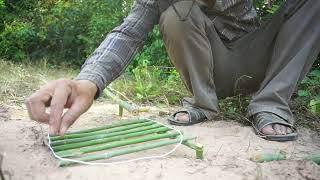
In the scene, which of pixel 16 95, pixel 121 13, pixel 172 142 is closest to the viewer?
pixel 172 142

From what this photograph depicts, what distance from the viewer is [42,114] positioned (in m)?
1.52

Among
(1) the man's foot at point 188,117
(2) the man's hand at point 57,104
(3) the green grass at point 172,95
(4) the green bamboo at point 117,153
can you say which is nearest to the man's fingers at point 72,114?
(2) the man's hand at point 57,104

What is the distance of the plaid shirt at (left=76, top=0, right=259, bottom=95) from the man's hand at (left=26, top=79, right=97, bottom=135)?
191mm

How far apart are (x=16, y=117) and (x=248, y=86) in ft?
4.46

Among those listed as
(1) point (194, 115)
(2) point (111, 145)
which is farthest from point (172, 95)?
(2) point (111, 145)

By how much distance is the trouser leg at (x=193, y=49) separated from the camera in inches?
88.0

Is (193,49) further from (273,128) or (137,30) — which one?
(273,128)

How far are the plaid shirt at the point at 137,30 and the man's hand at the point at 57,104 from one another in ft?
0.63

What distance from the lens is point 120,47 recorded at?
6.86 ft

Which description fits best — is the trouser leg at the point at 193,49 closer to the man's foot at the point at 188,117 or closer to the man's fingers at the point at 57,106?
the man's foot at the point at 188,117

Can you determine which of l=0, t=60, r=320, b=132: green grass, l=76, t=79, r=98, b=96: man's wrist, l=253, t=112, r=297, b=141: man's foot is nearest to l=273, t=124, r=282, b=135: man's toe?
l=253, t=112, r=297, b=141: man's foot

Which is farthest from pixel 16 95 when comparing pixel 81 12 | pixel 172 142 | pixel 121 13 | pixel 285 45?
pixel 81 12

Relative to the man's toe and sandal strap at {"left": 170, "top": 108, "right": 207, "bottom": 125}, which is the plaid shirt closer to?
sandal strap at {"left": 170, "top": 108, "right": 207, "bottom": 125}

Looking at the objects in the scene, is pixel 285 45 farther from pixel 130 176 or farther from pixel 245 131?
pixel 130 176
